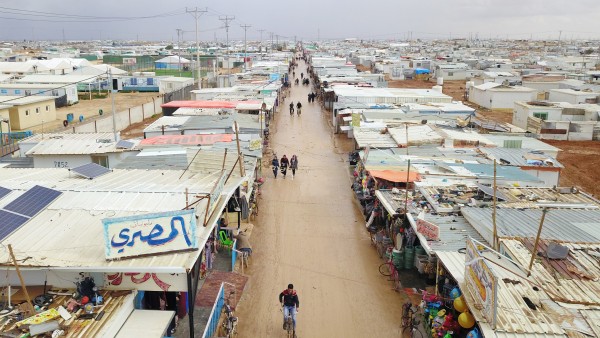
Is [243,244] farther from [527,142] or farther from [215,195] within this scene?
[527,142]

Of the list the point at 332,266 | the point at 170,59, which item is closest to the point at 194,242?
the point at 332,266

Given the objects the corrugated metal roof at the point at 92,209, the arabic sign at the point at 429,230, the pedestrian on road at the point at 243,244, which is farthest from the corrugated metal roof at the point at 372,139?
the corrugated metal roof at the point at 92,209

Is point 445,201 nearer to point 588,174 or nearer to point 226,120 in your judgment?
point 226,120

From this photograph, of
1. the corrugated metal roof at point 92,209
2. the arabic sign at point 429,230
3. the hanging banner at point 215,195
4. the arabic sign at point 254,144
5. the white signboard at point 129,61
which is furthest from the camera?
the white signboard at point 129,61

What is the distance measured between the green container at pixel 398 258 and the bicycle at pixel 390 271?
0.11 metres

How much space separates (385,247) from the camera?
13977mm

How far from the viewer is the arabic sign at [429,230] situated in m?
10.6

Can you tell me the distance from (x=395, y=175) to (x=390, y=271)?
3.93 meters

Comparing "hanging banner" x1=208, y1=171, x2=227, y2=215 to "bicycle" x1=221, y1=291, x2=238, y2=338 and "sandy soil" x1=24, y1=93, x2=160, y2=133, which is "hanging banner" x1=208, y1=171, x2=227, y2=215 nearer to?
"bicycle" x1=221, y1=291, x2=238, y2=338

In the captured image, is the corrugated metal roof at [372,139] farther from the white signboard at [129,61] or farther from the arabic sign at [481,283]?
the white signboard at [129,61]

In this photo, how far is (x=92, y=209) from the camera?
9.74m

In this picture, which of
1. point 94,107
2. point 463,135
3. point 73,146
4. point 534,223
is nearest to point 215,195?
point 534,223

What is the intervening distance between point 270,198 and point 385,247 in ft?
22.1

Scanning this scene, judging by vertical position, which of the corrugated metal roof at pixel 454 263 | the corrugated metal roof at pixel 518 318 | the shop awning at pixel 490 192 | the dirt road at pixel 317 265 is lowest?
the dirt road at pixel 317 265
